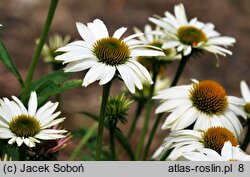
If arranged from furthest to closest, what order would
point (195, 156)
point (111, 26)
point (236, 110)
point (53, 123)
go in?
point (111, 26), point (236, 110), point (53, 123), point (195, 156)

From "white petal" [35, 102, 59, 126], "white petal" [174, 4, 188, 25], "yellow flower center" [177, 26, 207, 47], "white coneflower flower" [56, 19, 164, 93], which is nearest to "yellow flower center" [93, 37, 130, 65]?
"white coneflower flower" [56, 19, 164, 93]

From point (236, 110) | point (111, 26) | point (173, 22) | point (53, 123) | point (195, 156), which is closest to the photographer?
point (195, 156)

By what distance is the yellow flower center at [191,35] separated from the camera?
5.12 ft

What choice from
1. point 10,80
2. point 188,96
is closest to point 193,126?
point 188,96

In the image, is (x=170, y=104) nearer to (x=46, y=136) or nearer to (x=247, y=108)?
(x=247, y=108)

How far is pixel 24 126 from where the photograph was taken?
117 centimetres

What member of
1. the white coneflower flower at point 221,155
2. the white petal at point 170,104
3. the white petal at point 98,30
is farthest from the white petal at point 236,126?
the white petal at point 98,30

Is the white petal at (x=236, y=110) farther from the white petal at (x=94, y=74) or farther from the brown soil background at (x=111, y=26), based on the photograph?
the brown soil background at (x=111, y=26)

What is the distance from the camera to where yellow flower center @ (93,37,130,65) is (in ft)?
3.96

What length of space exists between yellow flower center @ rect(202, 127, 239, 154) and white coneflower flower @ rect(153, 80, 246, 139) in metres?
0.09

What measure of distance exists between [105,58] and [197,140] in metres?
0.25

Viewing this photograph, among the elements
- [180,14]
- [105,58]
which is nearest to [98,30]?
[105,58]

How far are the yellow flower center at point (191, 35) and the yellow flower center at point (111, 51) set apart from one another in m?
0.34

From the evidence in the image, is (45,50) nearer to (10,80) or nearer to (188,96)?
(188,96)
